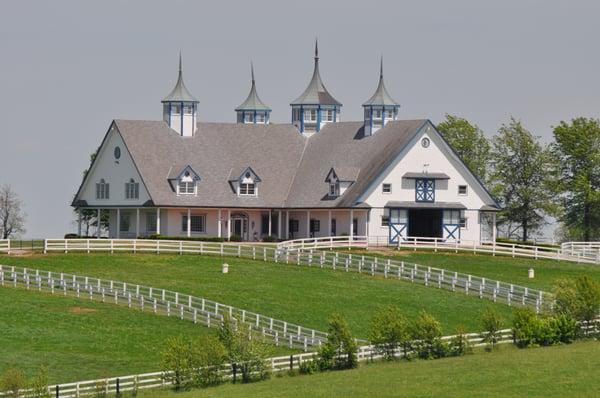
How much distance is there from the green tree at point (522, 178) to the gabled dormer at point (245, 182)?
849 inches

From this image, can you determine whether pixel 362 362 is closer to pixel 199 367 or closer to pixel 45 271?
pixel 199 367

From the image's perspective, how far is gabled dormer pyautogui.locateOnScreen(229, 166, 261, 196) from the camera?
103 metres

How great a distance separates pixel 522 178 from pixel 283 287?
140 ft

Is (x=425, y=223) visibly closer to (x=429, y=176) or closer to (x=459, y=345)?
(x=429, y=176)

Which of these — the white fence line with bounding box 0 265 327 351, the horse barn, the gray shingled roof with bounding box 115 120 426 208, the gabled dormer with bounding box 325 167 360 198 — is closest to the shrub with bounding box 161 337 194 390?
the white fence line with bounding box 0 265 327 351

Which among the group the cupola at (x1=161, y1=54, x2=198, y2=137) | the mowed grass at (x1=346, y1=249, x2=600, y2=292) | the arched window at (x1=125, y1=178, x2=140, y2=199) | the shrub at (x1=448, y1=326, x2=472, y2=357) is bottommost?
the shrub at (x1=448, y1=326, x2=472, y2=357)

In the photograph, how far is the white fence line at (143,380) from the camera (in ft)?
173

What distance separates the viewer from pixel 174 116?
107m

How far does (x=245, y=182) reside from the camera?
338 ft

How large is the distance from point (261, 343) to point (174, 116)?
5088cm

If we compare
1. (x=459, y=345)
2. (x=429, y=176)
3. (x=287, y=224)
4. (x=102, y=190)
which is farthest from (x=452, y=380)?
(x=102, y=190)

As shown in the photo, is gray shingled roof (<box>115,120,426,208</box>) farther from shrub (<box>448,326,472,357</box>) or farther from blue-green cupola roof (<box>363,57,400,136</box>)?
shrub (<box>448,326,472,357</box>)

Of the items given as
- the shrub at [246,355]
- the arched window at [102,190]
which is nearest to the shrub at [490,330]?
the shrub at [246,355]

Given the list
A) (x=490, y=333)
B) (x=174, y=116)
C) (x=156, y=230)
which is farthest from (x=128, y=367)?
(x=174, y=116)
